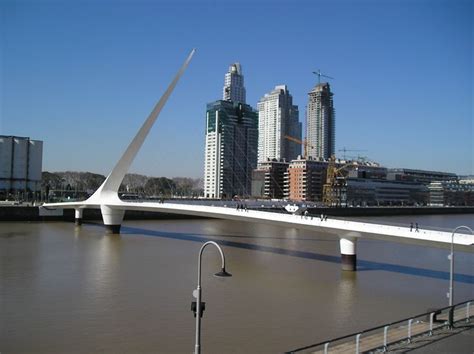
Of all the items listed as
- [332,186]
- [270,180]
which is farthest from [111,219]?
[270,180]

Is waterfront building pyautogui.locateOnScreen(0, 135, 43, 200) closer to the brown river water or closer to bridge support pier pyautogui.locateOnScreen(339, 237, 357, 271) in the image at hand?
the brown river water

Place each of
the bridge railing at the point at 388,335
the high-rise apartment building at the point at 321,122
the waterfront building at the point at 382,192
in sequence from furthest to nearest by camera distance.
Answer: the high-rise apartment building at the point at 321,122 → the waterfront building at the point at 382,192 → the bridge railing at the point at 388,335

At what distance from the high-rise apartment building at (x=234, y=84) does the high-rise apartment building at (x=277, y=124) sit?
6547mm

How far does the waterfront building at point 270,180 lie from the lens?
273ft

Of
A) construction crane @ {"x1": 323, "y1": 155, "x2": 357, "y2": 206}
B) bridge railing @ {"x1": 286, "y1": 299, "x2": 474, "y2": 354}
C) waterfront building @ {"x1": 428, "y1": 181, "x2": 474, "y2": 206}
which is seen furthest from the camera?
waterfront building @ {"x1": 428, "y1": 181, "x2": 474, "y2": 206}

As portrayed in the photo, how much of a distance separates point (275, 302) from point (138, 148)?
17448 mm

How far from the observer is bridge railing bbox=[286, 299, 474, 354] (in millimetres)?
6281

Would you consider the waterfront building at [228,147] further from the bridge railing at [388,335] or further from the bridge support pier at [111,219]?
the bridge railing at [388,335]

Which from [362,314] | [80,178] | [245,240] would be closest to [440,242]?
[362,314]

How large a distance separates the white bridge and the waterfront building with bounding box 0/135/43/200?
1253 inches

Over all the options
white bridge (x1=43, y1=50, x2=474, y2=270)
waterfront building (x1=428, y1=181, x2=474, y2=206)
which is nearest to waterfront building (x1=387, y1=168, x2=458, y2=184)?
waterfront building (x1=428, y1=181, x2=474, y2=206)

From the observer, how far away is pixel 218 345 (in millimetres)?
7660

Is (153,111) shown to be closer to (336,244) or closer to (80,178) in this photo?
(336,244)

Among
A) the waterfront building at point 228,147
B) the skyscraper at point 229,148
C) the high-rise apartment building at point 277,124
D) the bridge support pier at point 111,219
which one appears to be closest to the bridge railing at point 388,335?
the bridge support pier at point 111,219
